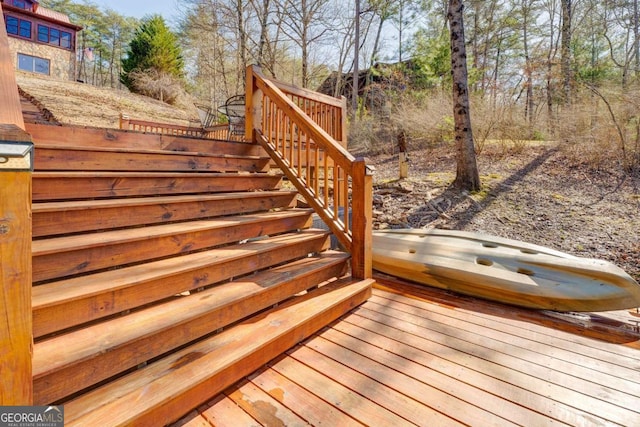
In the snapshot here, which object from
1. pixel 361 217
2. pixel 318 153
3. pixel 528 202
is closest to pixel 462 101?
pixel 528 202

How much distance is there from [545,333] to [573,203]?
11.2 feet

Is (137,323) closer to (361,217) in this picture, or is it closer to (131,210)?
(131,210)

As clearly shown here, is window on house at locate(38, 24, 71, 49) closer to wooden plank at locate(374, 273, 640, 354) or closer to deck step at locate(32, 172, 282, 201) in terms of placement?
deck step at locate(32, 172, 282, 201)

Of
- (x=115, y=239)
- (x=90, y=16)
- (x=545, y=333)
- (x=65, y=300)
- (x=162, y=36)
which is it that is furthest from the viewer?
(x=90, y=16)

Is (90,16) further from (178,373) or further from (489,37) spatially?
(178,373)

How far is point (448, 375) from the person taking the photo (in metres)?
1.58

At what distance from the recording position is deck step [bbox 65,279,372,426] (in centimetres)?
113

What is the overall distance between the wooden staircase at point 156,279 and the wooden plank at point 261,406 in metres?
0.07

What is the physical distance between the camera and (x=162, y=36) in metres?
16.0

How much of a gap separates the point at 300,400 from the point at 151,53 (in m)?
19.4

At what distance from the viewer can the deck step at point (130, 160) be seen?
2039mm

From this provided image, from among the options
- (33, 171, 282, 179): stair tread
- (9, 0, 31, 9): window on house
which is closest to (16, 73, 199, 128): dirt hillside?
(9, 0, 31, 9): window on house

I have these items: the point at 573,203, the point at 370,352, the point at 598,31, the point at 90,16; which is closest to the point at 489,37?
the point at 598,31

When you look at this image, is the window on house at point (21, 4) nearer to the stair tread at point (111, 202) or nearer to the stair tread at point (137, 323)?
the stair tread at point (111, 202)
